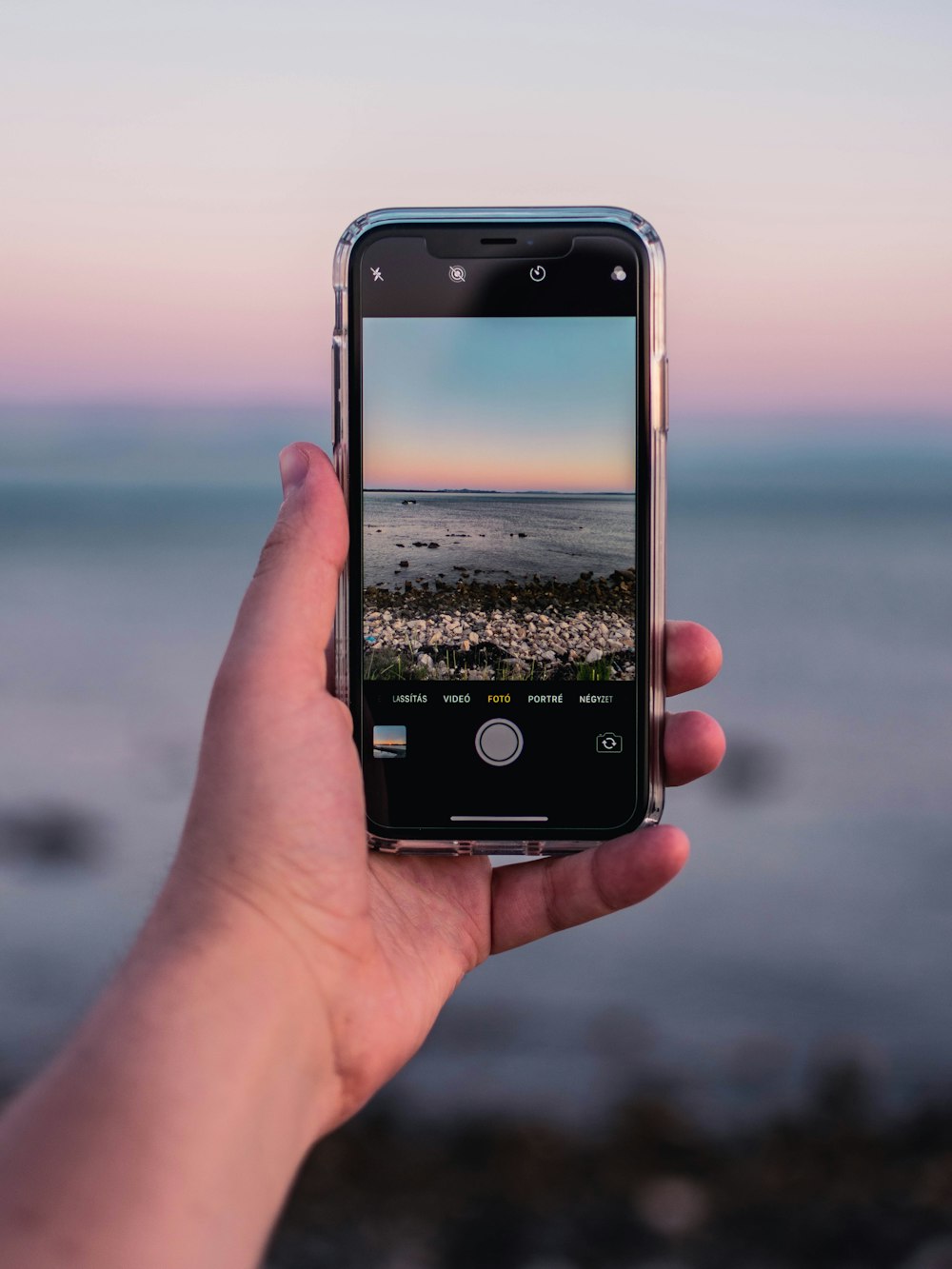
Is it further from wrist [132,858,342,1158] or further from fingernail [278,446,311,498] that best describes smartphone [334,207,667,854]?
wrist [132,858,342,1158]

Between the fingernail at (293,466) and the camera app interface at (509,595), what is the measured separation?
0.18m

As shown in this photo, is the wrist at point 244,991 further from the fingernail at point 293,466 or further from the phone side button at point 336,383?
the phone side button at point 336,383

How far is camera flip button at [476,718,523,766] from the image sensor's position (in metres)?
2.40

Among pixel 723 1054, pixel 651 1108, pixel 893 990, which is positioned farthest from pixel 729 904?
pixel 651 1108

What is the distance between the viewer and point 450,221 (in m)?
2.42

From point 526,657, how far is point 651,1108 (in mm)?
4014

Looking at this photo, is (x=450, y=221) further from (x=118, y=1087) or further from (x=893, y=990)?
(x=893, y=990)

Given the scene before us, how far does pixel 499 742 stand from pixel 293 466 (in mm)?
747

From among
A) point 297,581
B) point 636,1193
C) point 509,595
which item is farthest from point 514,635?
point 636,1193

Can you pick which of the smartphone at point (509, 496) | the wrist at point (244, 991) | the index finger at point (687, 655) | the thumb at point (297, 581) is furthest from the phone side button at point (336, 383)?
the wrist at point (244, 991)

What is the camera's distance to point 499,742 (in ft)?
7.91

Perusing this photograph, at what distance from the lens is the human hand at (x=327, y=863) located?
6.11 feet

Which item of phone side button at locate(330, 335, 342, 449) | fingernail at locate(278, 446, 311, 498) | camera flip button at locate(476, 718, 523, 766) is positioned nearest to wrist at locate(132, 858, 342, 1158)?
→ camera flip button at locate(476, 718, 523, 766)

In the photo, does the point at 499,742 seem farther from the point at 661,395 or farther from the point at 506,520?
the point at 661,395
